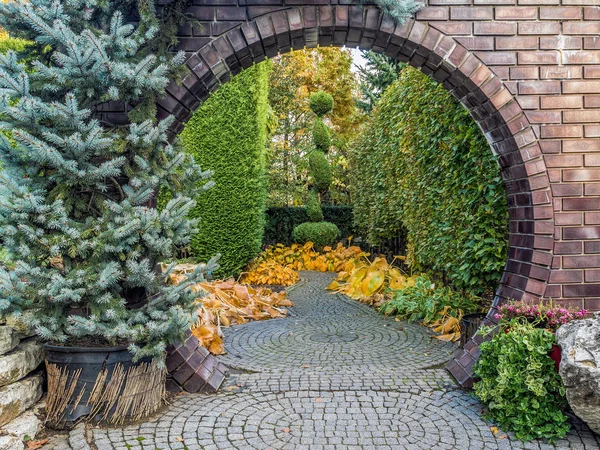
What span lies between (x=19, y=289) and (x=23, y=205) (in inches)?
18.1

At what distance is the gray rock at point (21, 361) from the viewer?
7.95 feet

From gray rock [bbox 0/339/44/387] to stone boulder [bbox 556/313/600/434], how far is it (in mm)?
3068

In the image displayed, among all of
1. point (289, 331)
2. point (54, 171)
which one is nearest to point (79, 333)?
point (54, 171)

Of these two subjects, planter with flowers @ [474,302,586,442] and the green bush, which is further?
the green bush

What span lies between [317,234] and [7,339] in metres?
7.93

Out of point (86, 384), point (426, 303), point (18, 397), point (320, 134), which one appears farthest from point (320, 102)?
point (18, 397)

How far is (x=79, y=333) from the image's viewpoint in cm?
249

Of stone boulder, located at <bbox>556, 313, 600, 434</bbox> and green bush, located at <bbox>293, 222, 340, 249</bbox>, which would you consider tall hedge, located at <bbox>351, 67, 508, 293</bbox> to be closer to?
stone boulder, located at <bbox>556, 313, 600, 434</bbox>

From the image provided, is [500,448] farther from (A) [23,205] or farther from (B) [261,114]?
(B) [261,114]

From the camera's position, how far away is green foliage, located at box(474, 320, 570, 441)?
2.53 m

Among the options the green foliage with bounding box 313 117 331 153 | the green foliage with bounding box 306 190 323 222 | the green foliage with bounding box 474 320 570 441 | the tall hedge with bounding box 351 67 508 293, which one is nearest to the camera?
the green foliage with bounding box 474 320 570 441

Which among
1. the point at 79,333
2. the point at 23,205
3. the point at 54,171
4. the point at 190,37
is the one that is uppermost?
the point at 190,37

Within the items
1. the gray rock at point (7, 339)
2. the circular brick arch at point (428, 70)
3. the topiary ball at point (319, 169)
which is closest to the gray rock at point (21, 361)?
the gray rock at point (7, 339)

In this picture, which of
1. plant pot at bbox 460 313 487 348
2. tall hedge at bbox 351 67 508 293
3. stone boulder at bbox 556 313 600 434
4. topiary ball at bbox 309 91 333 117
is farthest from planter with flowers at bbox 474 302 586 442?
topiary ball at bbox 309 91 333 117
